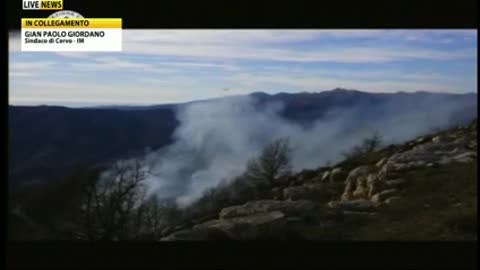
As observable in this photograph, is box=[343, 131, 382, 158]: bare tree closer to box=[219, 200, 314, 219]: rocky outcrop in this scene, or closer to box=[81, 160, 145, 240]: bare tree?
box=[219, 200, 314, 219]: rocky outcrop

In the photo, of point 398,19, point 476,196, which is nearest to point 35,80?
point 398,19

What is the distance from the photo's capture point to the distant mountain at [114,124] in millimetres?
7949

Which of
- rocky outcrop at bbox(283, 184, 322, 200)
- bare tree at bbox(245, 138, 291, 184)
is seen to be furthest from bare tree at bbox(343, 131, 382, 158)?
bare tree at bbox(245, 138, 291, 184)

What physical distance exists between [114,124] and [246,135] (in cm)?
148

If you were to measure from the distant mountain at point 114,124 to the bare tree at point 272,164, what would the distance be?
39 centimetres

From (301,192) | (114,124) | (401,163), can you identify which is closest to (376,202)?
(401,163)

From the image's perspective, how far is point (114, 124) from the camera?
8.06 metres

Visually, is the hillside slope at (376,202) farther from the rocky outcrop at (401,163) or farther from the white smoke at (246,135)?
the white smoke at (246,135)

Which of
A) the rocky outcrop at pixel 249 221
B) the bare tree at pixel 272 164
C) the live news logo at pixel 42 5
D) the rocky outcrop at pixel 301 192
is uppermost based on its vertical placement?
the live news logo at pixel 42 5

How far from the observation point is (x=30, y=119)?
25.9 feet

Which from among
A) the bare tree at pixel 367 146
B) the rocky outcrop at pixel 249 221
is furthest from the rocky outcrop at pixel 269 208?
the bare tree at pixel 367 146

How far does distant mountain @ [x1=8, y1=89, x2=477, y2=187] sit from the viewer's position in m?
7.95

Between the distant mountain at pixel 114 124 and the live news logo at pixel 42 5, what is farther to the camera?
the distant mountain at pixel 114 124

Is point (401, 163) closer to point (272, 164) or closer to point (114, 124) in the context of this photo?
point (272, 164)
